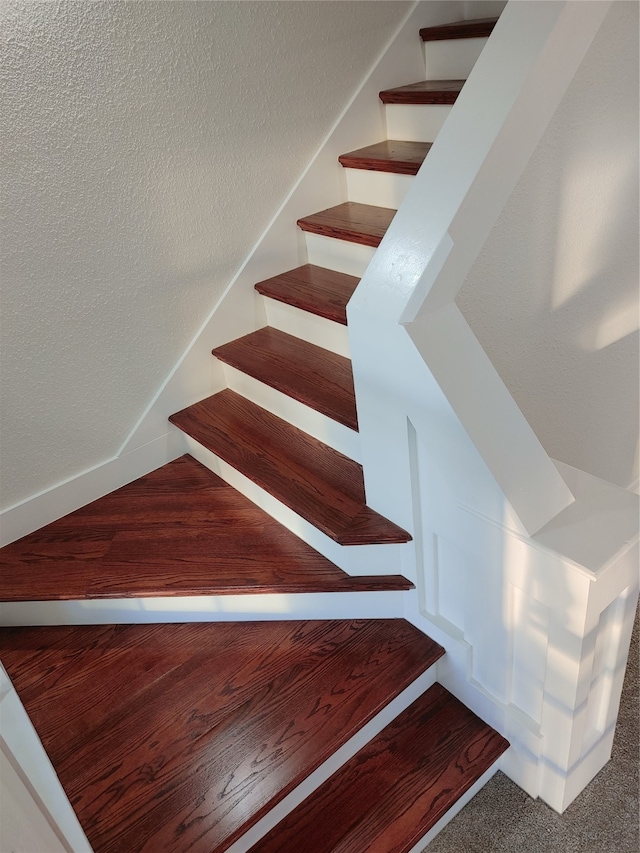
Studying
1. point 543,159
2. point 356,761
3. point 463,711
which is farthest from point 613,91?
point 356,761

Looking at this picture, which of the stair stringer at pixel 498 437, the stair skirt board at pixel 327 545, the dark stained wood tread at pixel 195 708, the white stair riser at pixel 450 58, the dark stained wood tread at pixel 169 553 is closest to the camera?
the stair stringer at pixel 498 437

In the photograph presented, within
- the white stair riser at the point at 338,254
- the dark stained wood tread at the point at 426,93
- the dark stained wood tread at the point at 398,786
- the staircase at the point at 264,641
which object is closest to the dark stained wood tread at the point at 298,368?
the staircase at the point at 264,641

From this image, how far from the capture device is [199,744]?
142cm

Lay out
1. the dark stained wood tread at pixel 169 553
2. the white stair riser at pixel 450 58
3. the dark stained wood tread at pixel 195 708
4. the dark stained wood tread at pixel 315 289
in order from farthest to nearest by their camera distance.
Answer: the white stair riser at pixel 450 58
the dark stained wood tread at pixel 315 289
the dark stained wood tread at pixel 169 553
the dark stained wood tread at pixel 195 708

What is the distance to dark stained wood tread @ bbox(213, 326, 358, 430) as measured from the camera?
174 centimetres

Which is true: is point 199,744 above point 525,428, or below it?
below

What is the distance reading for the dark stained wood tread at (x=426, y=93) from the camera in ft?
6.45

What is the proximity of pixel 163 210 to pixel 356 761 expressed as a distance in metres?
1.54

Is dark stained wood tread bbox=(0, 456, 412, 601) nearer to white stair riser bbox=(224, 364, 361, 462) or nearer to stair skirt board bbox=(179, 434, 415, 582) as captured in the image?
stair skirt board bbox=(179, 434, 415, 582)

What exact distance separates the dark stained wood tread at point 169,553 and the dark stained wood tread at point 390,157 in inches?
43.2

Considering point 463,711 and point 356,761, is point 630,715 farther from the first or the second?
point 356,761

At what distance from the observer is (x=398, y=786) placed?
1407 mm

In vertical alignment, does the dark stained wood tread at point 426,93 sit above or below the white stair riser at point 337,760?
above

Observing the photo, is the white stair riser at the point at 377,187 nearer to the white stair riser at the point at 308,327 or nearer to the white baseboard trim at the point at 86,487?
the white stair riser at the point at 308,327
